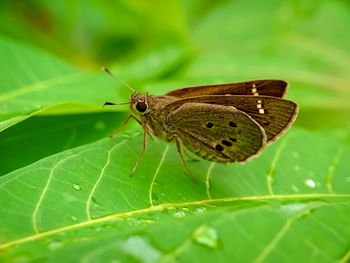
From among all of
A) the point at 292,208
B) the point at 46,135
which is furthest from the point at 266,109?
the point at 46,135

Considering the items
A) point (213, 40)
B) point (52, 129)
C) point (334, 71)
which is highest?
point (213, 40)

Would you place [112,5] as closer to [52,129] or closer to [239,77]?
[239,77]

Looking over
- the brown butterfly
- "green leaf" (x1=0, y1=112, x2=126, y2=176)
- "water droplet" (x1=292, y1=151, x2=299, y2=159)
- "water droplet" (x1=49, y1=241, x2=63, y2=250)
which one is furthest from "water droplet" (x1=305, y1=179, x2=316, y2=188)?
"water droplet" (x1=49, y1=241, x2=63, y2=250)

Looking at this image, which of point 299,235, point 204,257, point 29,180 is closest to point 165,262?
point 204,257

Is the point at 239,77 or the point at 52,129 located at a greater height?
the point at 239,77

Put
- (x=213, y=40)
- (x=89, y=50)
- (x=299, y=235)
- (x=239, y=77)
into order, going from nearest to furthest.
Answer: (x=299, y=235) → (x=239, y=77) → (x=89, y=50) → (x=213, y=40)

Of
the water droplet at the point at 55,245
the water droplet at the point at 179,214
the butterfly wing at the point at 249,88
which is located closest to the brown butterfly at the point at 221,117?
the butterfly wing at the point at 249,88

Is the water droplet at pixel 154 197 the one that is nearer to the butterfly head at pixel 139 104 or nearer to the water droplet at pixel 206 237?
the water droplet at pixel 206 237

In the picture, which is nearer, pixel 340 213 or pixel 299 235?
pixel 299 235
